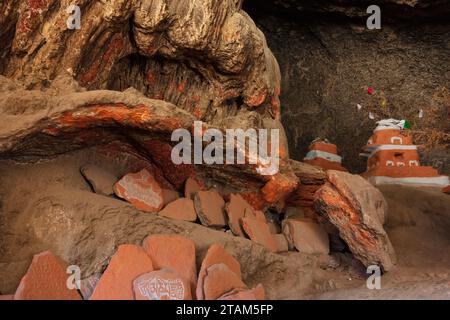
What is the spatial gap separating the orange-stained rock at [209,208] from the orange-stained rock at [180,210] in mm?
49

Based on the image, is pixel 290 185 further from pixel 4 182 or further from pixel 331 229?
pixel 4 182

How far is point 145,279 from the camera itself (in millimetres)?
2062

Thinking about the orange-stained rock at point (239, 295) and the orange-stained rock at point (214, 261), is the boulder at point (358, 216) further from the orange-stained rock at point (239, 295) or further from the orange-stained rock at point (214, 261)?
the orange-stained rock at point (239, 295)

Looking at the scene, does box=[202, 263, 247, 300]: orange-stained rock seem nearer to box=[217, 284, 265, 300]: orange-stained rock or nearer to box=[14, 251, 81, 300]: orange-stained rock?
box=[217, 284, 265, 300]: orange-stained rock

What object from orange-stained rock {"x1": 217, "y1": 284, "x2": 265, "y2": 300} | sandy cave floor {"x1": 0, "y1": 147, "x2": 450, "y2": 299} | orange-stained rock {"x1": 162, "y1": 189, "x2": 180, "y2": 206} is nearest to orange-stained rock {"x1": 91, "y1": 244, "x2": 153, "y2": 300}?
sandy cave floor {"x1": 0, "y1": 147, "x2": 450, "y2": 299}

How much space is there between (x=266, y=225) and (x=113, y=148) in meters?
1.33

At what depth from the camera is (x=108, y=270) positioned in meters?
2.10

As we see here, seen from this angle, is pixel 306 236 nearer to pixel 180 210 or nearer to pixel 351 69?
pixel 180 210

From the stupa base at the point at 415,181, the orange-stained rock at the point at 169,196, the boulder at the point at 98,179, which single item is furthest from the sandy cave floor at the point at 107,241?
the stupa base at the point at 415,181

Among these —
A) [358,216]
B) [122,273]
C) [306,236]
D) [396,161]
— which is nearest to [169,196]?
[122,273]

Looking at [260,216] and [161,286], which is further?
[260,216]

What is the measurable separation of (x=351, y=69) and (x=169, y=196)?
560cm

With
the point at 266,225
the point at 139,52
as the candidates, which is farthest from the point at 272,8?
the point at 266,225

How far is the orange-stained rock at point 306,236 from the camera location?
11.0 feet
